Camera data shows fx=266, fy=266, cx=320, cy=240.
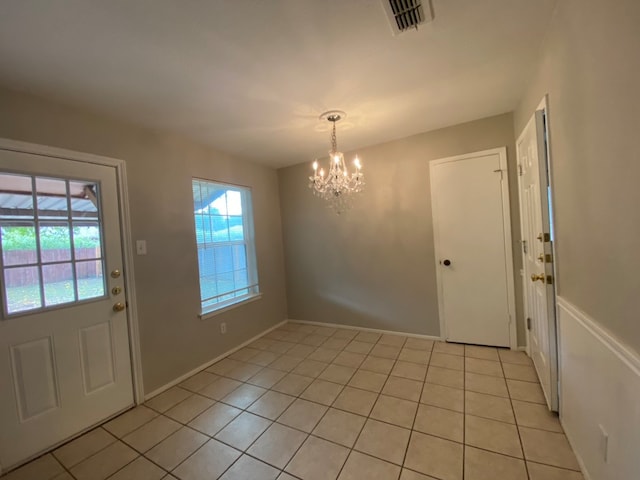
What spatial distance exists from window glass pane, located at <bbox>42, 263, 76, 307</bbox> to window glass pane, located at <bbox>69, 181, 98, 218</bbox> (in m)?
0.38

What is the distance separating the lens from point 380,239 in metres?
3.26

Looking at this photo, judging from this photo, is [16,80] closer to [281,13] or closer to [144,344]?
[281,13]

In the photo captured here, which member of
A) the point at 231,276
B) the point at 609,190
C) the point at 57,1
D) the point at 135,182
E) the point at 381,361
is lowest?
the point at 381,361

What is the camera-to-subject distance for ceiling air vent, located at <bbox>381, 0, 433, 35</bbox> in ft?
3.98

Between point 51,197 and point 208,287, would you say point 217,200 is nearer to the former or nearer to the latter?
point 208,287

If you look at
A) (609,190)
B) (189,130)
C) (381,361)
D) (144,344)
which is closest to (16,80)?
(189,130)

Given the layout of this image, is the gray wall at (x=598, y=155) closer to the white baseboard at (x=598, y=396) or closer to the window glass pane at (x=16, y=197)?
the white baseboard at (x=598, y=396)

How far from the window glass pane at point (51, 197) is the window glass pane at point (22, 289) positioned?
372mm

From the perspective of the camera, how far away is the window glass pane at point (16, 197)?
1619mm

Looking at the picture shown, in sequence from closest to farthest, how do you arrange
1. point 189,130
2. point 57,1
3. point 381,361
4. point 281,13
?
point 57,1 < point 281,13 < point 189,130 < point 381,361

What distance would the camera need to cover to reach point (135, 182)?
2.25 m

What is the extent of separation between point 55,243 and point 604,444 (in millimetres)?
3183

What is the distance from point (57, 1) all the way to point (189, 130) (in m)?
1.39

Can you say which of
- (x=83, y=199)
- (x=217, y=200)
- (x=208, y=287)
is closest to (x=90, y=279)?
(x=83, y=199)
